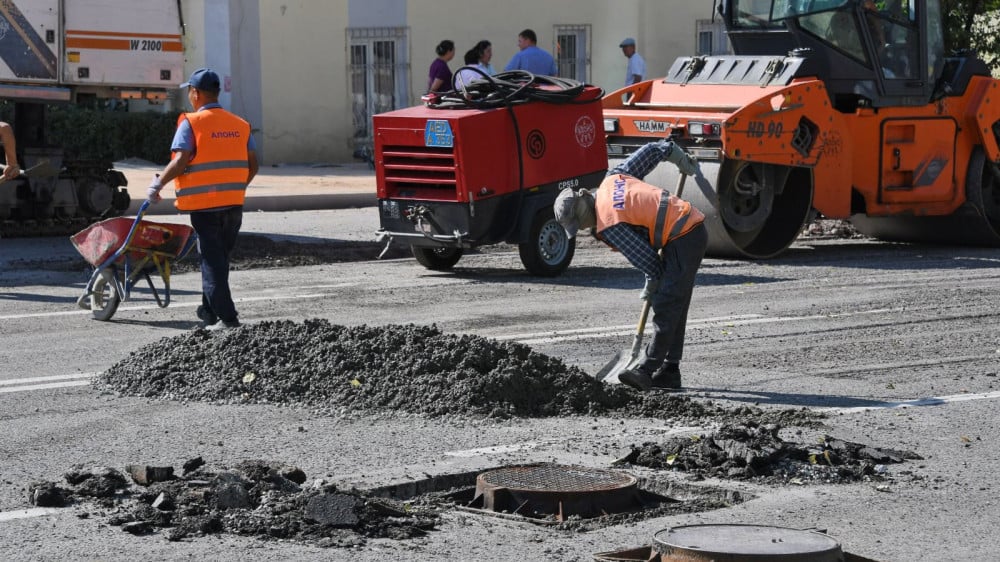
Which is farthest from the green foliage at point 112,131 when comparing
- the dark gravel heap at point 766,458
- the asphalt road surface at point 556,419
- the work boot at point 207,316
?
the dark gravel heap at point 766,458

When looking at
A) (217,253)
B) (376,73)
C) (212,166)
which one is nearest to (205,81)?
(212,166)

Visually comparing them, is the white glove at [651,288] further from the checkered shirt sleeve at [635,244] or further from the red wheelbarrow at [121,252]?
the red wheelbarrow at [121,252]

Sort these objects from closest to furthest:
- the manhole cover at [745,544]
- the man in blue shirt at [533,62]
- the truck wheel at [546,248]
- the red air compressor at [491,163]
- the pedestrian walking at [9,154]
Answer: the manhole cover at [745,544] < the red air compressor at [491,163] < the truck wheel at [546,248] < the pedestrian walking at [9,154] < the man in blue shirt at [533,62]

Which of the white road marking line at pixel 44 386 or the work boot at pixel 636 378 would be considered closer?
the work boot at pixel 636 378

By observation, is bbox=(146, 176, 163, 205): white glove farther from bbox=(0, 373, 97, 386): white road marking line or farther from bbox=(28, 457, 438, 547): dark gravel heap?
bbox=(28, 457, 438, 547): dark gravel heap

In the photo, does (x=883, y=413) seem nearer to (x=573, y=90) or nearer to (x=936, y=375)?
(x=936, y=375)

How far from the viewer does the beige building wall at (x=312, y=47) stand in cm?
2794

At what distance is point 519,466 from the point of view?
23.1ft

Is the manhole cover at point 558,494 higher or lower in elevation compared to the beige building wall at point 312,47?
lower

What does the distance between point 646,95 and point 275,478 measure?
1061 centimetres

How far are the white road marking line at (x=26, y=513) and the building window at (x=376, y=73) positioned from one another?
23326mm

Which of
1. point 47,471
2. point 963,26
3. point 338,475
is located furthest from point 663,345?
point 963,26

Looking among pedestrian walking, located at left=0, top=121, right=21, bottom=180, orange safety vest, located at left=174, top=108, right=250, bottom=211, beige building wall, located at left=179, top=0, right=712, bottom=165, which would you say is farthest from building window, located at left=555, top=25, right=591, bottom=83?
orange safety vest, located at left=174, top=108, right=250, bottom=211

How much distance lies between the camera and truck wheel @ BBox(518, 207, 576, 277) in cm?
1419
